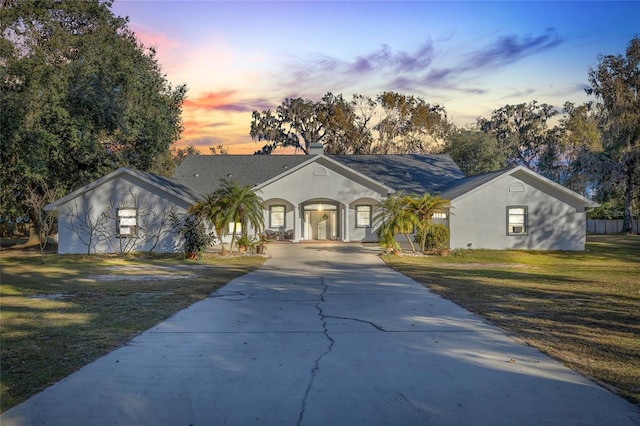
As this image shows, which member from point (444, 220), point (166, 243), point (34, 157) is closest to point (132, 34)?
→ point (34, 157)

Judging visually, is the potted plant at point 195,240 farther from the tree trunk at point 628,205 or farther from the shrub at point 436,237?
the tree trunk at point 628,205

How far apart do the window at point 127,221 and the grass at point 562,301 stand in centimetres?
1250

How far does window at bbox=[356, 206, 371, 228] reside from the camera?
3019 centimetres

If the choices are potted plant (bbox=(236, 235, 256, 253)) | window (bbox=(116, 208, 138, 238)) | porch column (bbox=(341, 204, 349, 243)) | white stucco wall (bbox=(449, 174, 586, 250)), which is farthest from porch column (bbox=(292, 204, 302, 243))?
window (bbox=(116, 208, 138, 238))

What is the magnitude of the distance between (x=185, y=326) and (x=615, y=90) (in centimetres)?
3566

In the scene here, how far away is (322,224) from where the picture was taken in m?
31.3

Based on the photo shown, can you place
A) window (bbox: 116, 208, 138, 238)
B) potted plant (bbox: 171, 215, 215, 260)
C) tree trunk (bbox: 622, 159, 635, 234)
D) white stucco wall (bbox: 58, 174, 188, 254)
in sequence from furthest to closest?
tree trunk (bbox: 622, 159, 635, 234), window (bbox: 116, 208, 138, 238), white stucco wall (bbox: 58, 174, 188, 254), potted plant (bbox: 171, 215, 215, 260)

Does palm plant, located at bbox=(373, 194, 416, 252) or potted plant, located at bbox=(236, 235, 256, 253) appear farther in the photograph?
potted plant, located at bbox=(236, 235, 256, 253)

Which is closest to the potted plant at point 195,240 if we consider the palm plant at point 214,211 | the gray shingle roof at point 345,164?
the palm plant at point 214,211

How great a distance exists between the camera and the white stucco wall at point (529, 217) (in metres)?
26.4

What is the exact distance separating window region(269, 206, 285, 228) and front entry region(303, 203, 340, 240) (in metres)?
1.50

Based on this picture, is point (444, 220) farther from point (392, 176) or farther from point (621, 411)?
point (621, 411)

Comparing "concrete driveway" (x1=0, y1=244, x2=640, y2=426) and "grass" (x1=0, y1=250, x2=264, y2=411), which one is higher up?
"grass" (x1=0, y1=250, x2=264, y2=411)

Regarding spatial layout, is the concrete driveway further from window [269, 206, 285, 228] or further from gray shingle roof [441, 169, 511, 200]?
window [269, 206, 285, 228]
